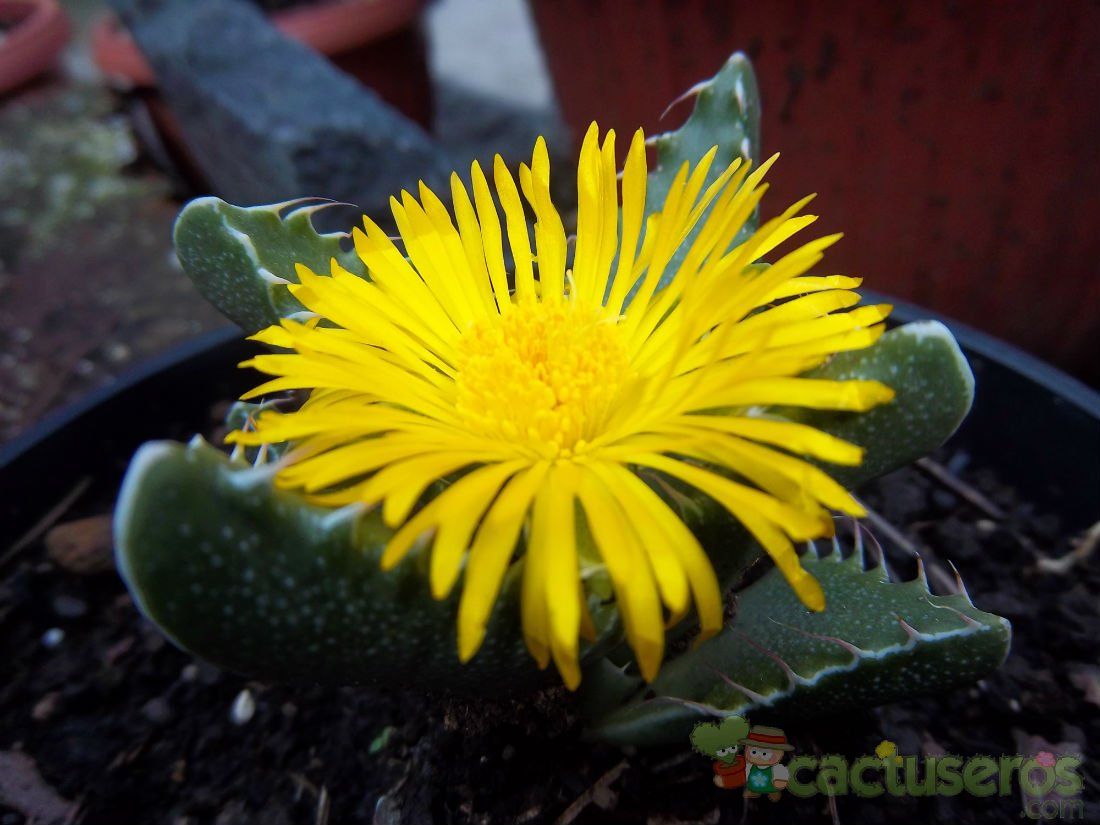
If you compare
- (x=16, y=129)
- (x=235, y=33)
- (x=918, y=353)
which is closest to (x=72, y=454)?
(x=918, y=353)

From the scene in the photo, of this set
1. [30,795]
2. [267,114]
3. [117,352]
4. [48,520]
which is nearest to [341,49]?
[267,114]

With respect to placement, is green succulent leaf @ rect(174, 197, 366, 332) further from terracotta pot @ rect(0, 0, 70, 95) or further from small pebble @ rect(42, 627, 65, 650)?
terracotta pot @ rect(0, 0, 70, 95)

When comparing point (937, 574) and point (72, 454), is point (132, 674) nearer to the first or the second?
point (72, 454)

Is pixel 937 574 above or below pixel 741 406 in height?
below

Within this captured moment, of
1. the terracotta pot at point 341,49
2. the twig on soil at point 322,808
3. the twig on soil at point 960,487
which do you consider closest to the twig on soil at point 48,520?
the twig on soil at point 322,808

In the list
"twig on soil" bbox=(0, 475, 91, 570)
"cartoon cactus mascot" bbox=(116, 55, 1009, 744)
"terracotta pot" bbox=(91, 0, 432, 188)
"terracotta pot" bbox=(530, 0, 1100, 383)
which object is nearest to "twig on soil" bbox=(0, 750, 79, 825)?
"twig on soil" bbox=(0, 475, 91, 570)

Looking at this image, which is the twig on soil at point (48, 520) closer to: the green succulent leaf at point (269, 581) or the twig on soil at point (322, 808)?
the twig on soil at point (322, 808)
